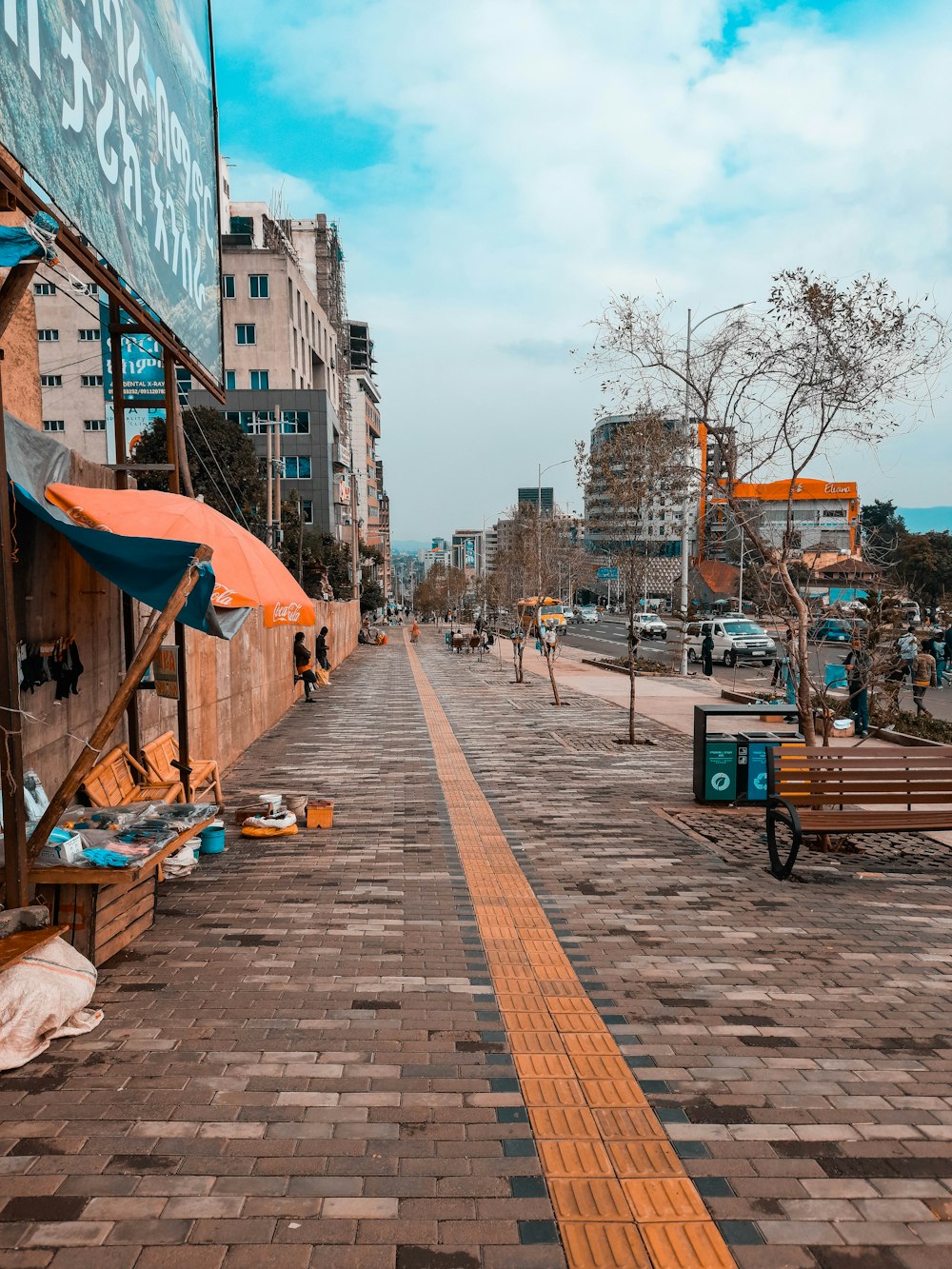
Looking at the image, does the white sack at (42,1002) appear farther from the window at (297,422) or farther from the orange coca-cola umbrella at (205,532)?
the window at (297,422)

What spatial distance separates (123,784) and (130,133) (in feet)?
16.5

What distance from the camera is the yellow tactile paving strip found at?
9.54 ft

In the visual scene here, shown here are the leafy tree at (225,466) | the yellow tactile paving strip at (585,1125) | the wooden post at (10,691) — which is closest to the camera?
the yellow tactile paving strip at (585,1125)

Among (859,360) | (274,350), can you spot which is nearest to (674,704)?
(859,360)

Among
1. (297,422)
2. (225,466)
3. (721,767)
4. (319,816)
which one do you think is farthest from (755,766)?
(297,422)

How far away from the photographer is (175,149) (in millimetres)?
8227

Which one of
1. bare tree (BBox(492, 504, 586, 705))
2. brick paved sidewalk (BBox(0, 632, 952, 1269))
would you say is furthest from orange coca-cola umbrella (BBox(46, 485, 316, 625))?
bare tree (BBox(492, 504, 586, 705))

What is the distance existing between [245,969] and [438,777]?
19.5 feet

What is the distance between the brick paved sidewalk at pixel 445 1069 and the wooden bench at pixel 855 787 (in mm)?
443

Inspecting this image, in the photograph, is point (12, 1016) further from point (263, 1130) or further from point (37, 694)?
point (37, 694)

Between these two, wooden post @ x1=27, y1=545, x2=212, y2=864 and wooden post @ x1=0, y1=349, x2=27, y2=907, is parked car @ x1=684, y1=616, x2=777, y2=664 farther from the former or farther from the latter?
wooden post @ x1=0, y1=349, x2=27, y2=907

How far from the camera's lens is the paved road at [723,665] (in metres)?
20.9

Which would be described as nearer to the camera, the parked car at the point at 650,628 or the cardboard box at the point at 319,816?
the cardboard box at the point at 319,816

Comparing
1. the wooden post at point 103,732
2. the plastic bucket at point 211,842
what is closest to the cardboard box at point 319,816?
the plastic bucket at point 211,842
